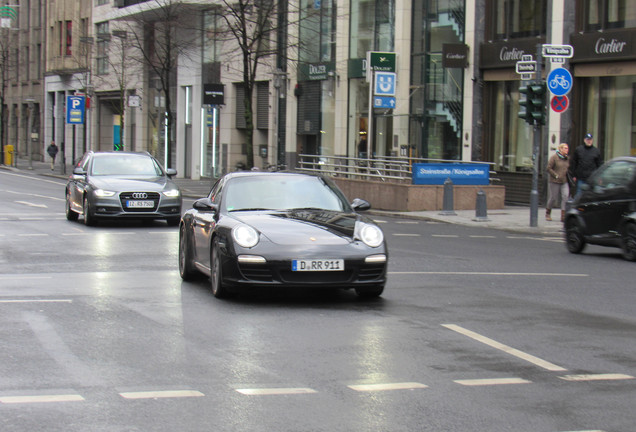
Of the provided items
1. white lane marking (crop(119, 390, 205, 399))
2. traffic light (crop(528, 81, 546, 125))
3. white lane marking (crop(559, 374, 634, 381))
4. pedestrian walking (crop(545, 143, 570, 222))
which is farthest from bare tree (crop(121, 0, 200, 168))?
white lane marking (crop(119, 390, 205, 399))

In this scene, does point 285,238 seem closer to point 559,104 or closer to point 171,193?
point 171,193

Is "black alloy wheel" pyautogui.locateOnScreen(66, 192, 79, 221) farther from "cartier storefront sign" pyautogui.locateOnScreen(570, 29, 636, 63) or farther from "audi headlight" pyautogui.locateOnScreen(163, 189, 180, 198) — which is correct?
"cartier storefront sign" pyautogui.locateOnScreen(570, 29, 636, 63)

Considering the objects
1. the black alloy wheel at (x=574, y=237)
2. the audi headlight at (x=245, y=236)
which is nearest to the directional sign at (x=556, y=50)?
the black alloy wheel at (x=574, y=237)

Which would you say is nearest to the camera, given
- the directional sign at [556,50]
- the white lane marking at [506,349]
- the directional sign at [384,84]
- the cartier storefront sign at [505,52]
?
the white lane marking at [506,349]

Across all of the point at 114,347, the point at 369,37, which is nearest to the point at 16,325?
the point at 114,347

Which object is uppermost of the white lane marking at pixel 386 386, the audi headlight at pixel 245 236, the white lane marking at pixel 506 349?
the audi headlight at pixel 245 236

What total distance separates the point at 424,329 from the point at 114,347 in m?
2.69

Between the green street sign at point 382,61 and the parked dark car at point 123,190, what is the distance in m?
9.90

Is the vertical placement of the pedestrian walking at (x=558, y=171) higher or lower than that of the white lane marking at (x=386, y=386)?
higher

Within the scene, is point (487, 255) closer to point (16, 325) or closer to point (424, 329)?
point (424, 329)

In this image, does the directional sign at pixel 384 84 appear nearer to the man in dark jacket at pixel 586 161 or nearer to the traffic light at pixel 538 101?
the traffic light at pixel 538 101

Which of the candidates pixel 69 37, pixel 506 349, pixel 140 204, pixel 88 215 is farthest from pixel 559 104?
pixel 69 37

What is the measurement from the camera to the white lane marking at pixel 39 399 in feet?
20.8

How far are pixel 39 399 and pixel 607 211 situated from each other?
12491mm
